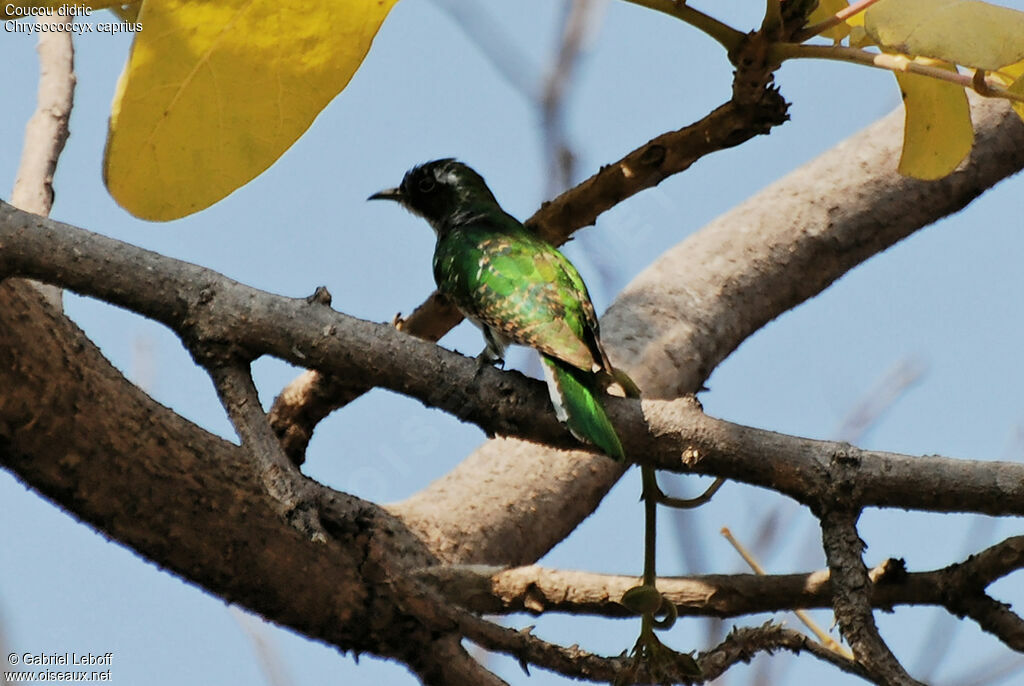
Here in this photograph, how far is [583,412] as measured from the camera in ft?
8.09

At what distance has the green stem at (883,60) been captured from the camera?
201cm

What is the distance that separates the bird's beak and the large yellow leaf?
2.92 meters

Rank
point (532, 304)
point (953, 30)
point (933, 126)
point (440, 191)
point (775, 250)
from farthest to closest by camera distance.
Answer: point (440, 191) → point (775, 250) → point (532, 304) → point (933, 126) → point (953, 30)

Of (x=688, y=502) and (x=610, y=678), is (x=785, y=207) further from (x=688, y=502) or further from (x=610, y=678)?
(x=610, y=678)

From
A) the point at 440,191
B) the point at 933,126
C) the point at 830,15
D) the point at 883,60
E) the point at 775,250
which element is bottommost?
the point at 883,60

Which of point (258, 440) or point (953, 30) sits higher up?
point (953, 30)

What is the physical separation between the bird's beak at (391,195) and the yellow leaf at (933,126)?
2.72m

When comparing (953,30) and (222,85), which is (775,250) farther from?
(222,85)

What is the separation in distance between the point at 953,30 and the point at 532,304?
1607 mm

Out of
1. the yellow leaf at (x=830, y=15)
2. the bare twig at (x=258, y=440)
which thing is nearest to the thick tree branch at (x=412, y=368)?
the bare twig at (x=258, y=440)

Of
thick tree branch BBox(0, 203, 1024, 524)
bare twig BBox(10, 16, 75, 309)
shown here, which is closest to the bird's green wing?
thick tree branch BBox(0, 203, 1024, 524)

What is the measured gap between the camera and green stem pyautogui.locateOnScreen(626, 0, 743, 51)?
7.18 ft

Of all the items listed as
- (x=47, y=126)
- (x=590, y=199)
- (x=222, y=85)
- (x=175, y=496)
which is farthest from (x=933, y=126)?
(x=47, y=126)

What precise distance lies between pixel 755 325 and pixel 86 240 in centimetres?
274
